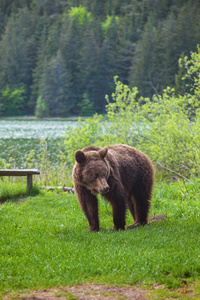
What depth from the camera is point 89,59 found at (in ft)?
288

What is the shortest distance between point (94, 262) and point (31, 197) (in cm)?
543

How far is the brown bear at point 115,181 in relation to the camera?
6.30 m

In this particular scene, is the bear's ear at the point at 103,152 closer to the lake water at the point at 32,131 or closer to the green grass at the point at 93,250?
the green grass at the point at 93,250

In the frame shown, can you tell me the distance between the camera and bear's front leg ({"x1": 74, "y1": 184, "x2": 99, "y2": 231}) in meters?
6.56

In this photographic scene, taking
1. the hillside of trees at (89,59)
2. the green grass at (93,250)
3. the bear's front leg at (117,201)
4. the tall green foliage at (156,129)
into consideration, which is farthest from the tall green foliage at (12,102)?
the bear's front leg at (117,201)

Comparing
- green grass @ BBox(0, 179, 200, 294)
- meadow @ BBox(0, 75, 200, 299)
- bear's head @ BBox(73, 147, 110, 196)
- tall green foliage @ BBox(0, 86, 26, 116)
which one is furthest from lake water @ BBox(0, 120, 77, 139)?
tall green foliage @ BBox(0, 86, 26, 116)

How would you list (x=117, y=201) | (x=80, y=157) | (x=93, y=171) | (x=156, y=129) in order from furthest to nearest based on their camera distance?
(x=156, y=129) → (x=117, y=201) → (x=80, y=157) → (x=93, y=171)

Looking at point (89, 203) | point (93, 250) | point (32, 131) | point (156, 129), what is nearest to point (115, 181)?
point (89, 203)

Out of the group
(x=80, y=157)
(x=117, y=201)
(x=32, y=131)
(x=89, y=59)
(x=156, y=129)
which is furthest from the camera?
(x=89, y=59)

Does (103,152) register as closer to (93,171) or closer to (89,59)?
(93,171)

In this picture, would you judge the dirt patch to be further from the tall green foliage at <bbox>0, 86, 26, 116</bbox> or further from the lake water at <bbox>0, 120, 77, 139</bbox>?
the tall green foliage at <bbox>0, 86, 26, 116</bbox>

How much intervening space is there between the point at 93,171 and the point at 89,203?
2.11 ft

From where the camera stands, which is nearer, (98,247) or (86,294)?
(86,294)

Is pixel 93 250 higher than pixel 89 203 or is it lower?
lower
